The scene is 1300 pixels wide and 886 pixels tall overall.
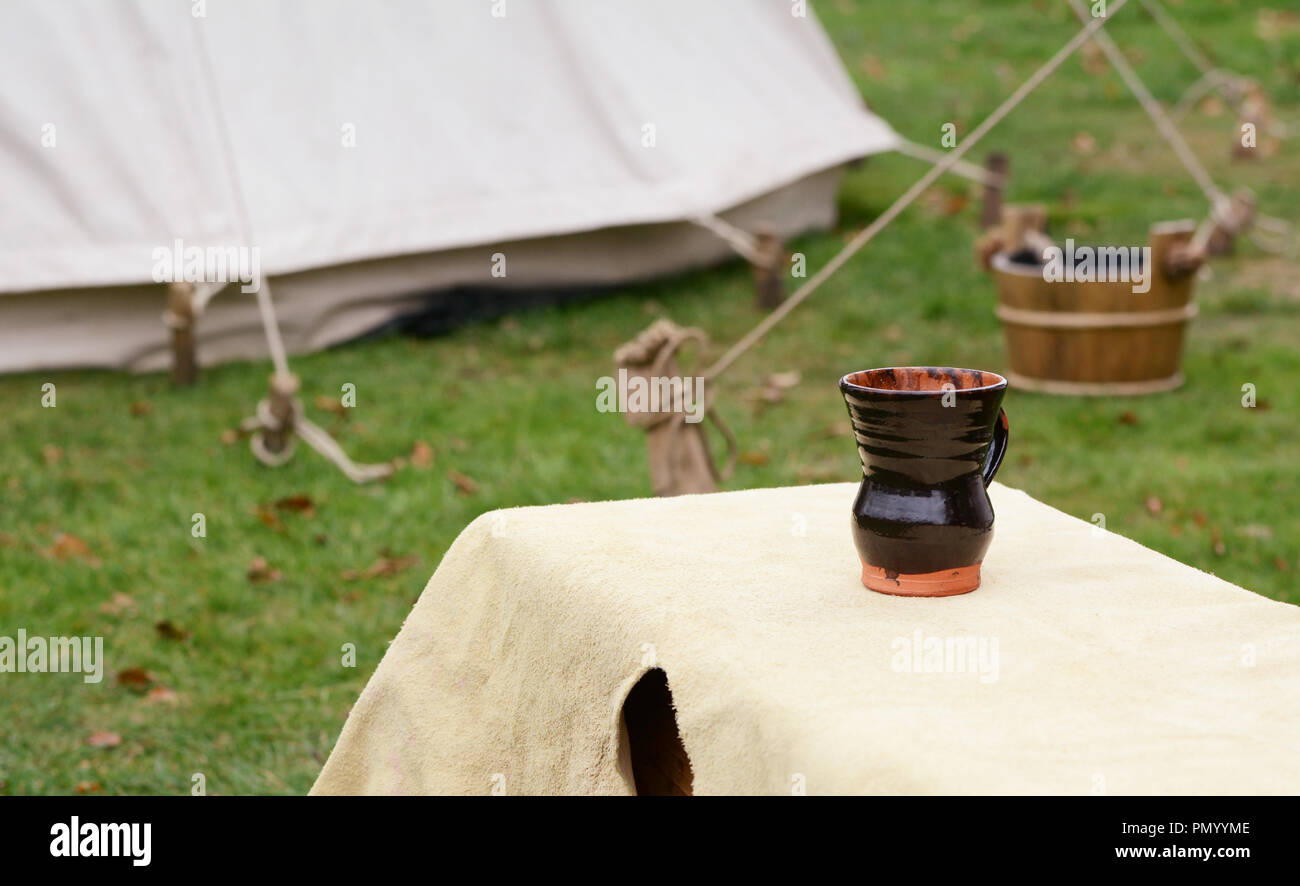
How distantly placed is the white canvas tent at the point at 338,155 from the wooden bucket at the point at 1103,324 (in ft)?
5.37

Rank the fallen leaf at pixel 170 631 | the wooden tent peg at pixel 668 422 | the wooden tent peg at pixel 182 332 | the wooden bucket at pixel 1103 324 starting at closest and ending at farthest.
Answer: the wooden tent peg at pixel 668 422 < the fallen leaf at pixel 170 631 < the wooden bucket at pixel 1103 324 < the wooden tent peg at pixel 182 332

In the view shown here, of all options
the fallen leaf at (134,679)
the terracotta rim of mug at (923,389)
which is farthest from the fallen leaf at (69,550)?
the terracotta rim of mug at (923,389)

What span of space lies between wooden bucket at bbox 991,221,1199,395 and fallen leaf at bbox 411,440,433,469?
2.32 metres

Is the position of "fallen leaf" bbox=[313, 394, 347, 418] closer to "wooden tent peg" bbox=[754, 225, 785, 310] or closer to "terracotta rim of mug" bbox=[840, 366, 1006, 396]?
"wooden tent peg" bbox=[754, 225, 785, 310]

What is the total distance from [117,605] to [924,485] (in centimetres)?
291

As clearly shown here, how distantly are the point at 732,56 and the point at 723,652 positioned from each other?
6.33 meters

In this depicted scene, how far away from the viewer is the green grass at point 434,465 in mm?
3375

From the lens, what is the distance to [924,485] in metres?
1.56

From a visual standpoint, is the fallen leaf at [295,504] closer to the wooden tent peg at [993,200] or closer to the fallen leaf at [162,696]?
the fallen leaf at [162,696]

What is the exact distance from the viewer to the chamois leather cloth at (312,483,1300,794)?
1242mm

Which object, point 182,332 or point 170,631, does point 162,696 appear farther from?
point 182,332

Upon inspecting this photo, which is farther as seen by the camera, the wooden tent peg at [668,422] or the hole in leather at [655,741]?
the wooden tent peg at [668,422]

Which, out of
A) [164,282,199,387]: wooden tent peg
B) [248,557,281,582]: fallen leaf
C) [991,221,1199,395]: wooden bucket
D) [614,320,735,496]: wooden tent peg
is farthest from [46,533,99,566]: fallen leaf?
[991,221,1199,395]: wooden bucket
